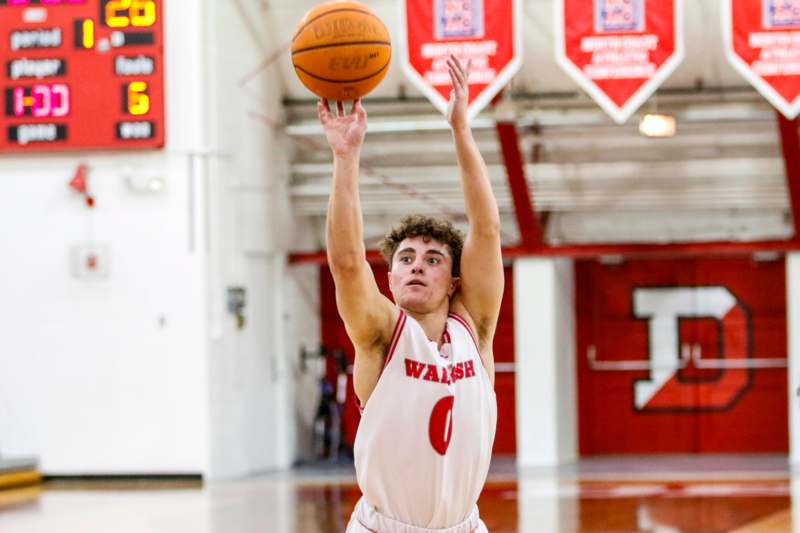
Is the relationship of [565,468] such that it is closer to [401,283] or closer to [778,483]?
[778,483]

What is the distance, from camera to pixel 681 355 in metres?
16.9

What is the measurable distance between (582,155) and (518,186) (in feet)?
3.91

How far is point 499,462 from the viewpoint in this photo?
16406 mm

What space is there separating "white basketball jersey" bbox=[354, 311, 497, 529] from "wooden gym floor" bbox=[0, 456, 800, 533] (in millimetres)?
5896

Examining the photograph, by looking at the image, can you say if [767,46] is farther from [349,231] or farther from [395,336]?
[349,231]

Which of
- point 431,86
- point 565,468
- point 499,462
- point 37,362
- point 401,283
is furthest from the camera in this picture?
point 499,462

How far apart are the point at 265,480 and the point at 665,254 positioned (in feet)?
16.6

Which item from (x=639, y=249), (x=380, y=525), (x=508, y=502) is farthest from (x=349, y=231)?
(x=639, y=249)

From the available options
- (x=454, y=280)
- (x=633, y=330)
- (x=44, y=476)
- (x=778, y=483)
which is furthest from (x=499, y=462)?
(x=454, y=280)

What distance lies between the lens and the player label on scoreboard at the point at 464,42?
40.8ft

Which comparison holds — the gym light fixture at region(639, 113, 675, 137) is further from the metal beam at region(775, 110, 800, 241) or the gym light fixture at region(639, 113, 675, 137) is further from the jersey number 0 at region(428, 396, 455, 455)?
the jersey number 0 at region(428, 396, 455, 455)

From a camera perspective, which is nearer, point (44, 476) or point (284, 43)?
point (44, 476)

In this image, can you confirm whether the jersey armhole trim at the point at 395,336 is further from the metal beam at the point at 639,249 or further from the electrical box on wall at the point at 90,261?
the metal beam at the point at 639,249

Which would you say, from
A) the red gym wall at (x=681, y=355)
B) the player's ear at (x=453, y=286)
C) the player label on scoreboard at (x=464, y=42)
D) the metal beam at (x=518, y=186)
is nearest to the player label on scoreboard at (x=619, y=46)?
the player label on scoreboard at (x=464, y=42)
